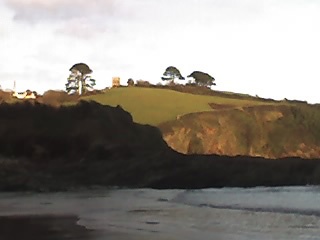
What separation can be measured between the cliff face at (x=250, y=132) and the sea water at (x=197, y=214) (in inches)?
1118

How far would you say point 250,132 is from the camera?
213 ft

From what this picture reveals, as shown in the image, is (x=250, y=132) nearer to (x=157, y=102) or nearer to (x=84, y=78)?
(x=157, y=102)

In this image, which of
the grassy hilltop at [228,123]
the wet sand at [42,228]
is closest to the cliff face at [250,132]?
the grassy hilltop at [228,123]

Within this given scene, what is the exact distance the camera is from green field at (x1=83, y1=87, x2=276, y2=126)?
66.6 metres

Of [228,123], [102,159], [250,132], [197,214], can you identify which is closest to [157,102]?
[228,123]

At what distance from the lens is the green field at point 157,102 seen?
2621 inches

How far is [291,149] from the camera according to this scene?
206 feet

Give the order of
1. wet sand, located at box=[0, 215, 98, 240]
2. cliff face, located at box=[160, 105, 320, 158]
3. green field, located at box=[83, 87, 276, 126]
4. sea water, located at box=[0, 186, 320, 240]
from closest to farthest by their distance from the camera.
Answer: wet sand, located at box=[0, 215, 98, 240]
sea water, located at box=[0, 186, 320, 240]
cliff face, located at box=[160, 105, 320, 158]
green field, located at box=[83, 87, 276, 126]

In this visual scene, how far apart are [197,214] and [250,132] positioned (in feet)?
144

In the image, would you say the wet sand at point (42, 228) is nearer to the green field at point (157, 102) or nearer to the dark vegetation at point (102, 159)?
the dark vegetation at point (102, 159)

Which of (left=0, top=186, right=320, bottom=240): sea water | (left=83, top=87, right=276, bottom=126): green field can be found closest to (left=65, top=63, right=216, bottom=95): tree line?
(left=83, top=87, right=276, bottom=126): green field

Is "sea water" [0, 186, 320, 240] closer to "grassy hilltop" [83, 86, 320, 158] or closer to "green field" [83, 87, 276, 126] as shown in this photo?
"grassy hilltop" [83, 86, 320, 158]

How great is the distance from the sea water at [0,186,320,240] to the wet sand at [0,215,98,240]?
18.4 inches

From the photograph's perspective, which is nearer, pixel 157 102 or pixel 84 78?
pixel 157 102
